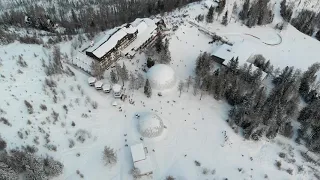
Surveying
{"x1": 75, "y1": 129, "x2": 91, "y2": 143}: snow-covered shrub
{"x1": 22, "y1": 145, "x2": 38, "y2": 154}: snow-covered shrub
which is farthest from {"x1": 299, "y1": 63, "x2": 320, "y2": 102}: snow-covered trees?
{"x1": 22, "y1": 145, "x2": 38, "y2": 154}: snow-covered shrub

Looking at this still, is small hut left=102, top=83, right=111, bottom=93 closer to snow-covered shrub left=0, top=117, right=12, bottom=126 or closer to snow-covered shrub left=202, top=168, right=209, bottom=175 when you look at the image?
snow-covered shrub left=0, top=117, right=12, bottom=126

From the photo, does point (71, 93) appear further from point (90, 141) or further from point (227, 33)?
point (227, 33)

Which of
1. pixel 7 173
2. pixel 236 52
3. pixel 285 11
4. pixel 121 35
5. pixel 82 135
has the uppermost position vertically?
pixel 121 35

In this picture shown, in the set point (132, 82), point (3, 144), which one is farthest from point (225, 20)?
point (3, 144)

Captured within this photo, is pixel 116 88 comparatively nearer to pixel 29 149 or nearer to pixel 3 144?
pixel 29 149

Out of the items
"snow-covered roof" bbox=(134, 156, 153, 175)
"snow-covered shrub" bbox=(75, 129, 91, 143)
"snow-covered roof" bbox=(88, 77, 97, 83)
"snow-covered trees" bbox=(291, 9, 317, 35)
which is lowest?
"snow-covered roof" bbox=(134, 156, 153, 175)

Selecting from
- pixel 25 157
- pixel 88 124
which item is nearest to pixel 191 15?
pixel 88 124
